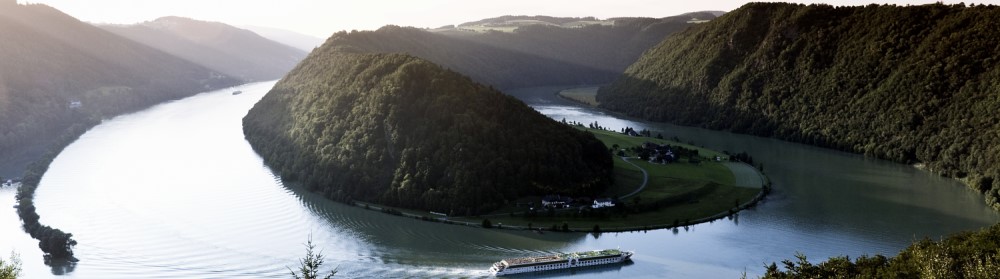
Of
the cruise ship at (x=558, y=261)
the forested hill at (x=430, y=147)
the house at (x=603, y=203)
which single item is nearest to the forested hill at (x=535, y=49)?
the forested hill at (x=430, y=147)

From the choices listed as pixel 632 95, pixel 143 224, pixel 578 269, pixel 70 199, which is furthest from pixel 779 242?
pixel 632 95

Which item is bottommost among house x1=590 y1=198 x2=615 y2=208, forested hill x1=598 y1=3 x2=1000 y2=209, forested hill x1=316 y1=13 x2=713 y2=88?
house x1=590 y1=198 x2=615 y2=208

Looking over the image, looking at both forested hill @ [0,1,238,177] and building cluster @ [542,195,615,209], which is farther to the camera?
forested hill @ [0,1,238,177]

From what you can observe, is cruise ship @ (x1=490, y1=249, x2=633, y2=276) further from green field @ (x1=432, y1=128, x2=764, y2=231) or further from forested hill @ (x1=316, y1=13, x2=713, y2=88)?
forested hill @ (x1=316, y1=13, x2=713, y2=88)

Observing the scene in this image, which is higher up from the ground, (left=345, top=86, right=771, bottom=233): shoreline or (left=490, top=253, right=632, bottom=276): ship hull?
(left=345, top=86, right=771, bottom=233): shoreline

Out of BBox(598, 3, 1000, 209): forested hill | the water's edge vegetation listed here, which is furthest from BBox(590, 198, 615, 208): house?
the water's edge vegetation

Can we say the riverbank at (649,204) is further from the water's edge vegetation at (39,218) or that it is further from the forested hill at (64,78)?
the forested hill at (64,78)
